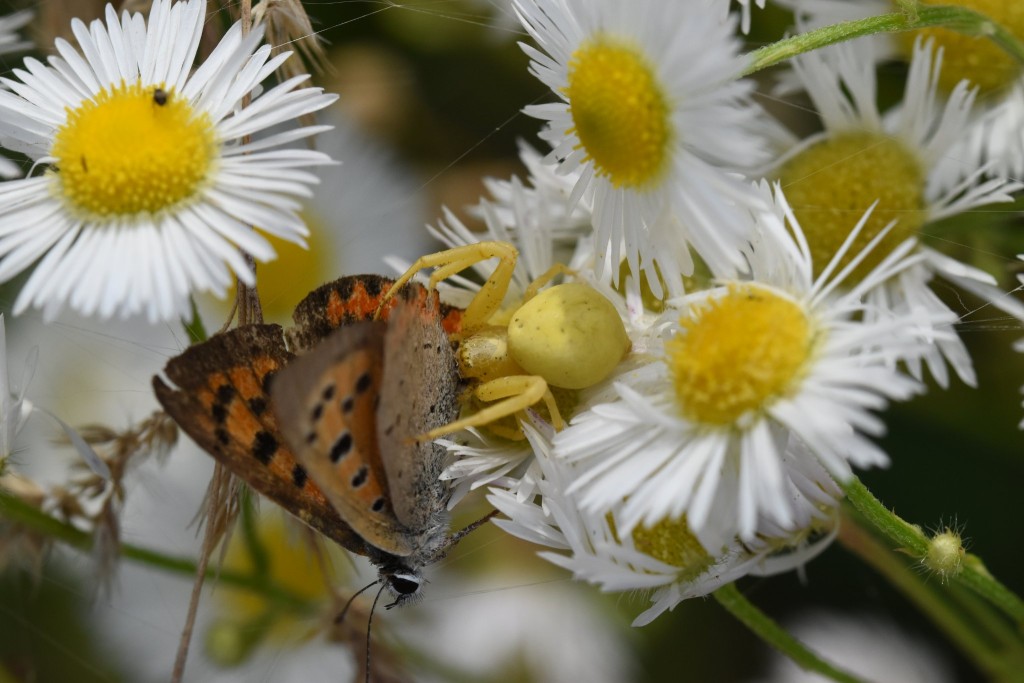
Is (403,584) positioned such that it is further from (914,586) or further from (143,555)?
(914,586)

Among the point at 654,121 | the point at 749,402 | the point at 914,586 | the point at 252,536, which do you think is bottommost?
the point at 914,586

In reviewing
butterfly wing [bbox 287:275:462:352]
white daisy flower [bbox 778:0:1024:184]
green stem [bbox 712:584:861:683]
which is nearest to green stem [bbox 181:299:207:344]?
butterfly wing [bbox 287:275:462:352]

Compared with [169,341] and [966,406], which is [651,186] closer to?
[169,341]

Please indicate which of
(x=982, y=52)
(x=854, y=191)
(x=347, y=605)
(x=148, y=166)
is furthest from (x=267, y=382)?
(x=982, y=52)

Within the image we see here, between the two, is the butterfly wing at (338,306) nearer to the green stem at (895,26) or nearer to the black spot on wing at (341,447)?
the black spot on wing at (341,447)

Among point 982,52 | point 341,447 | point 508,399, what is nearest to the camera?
point 341,447

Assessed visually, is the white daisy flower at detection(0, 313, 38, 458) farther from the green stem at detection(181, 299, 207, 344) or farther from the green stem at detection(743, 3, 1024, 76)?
the green stem at detection(743, 3, 1024, 76)

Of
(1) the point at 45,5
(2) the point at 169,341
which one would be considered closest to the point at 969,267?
(2) the point at 169,341
